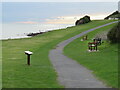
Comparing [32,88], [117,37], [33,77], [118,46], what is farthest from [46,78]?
[117,37]

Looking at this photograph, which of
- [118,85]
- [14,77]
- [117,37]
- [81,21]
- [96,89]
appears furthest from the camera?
[81,21]

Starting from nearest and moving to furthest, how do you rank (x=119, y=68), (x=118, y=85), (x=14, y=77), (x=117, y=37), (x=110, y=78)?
1. (x=118, y=85)
2. (x=110, y=78)
3. (x=14, y=77)
4. (x=119, y=68)
5. (x=117, y=37)

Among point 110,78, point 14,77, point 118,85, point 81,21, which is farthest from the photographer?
point 81,21

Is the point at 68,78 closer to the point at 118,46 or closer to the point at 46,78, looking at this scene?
the point at 46,78

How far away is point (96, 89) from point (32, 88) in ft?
9.84

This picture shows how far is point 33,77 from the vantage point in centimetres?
1675

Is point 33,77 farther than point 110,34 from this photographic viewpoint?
No

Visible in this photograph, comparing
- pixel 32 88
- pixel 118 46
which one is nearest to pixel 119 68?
pixel 32 88

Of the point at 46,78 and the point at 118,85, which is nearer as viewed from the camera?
the point at 118,85

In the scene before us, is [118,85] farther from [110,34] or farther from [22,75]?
[110,34]

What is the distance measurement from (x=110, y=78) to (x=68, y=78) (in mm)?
2360

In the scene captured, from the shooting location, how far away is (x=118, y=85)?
1391 centimetres

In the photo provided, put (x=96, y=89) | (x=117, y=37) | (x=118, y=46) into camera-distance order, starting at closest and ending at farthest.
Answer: (x=96, y=89), (x=118, y=46), (x=117, y=37)

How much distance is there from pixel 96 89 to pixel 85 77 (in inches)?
135
